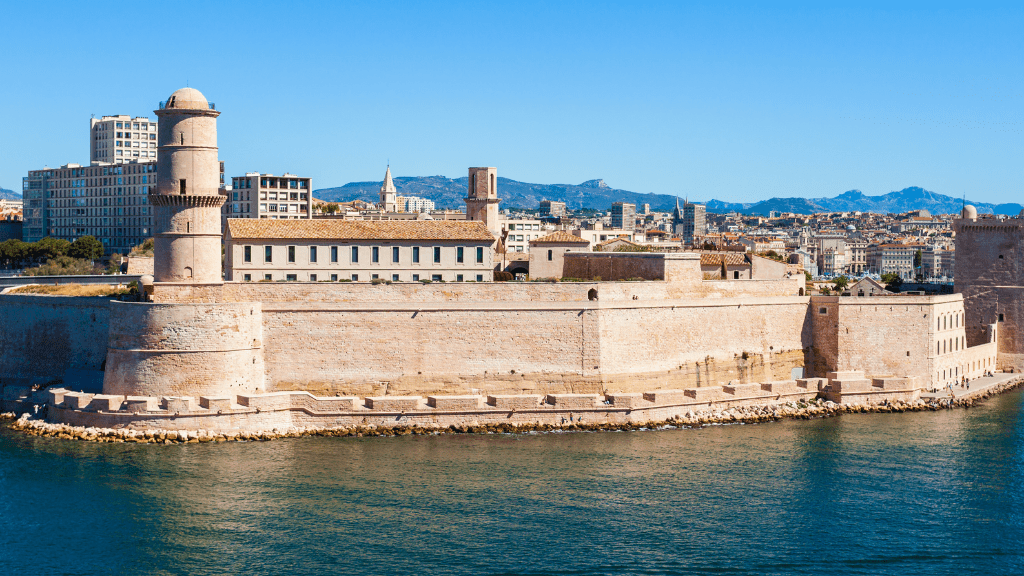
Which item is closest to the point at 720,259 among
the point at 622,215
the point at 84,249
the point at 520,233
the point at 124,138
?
the point at 520,233

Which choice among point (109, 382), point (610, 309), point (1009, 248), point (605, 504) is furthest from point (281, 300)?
point (1009, 248)

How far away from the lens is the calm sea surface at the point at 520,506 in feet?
71.7

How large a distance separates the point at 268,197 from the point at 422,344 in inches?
1807

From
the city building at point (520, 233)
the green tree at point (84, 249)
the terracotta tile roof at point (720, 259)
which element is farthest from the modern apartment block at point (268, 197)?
the terracotta tile roof at point (720, 259)

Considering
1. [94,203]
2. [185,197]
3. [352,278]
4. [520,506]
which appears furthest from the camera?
[94,203]

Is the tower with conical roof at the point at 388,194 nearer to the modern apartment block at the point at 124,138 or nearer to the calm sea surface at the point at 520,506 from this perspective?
the modern apartment block at the point at 124,138

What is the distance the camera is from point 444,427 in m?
31.3

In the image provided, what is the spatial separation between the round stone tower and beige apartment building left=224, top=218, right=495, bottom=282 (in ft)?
13.0

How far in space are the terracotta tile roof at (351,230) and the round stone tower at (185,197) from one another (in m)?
3.96

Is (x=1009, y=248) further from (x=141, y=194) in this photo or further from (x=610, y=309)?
(x=141, y=194)

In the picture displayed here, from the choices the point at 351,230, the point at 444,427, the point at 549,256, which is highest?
the point at 351,230

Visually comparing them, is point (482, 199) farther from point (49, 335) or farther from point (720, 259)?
point (49, 335)

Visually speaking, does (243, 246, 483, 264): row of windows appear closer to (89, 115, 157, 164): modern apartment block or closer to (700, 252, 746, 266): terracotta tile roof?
(700, 252, 746, 266): terracotta tile roof

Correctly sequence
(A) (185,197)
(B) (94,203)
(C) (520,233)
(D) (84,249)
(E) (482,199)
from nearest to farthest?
(A) (185,197)
(E) (482,199)
(D) (84,249)
(C) (520,233)
(B) (94,203)
